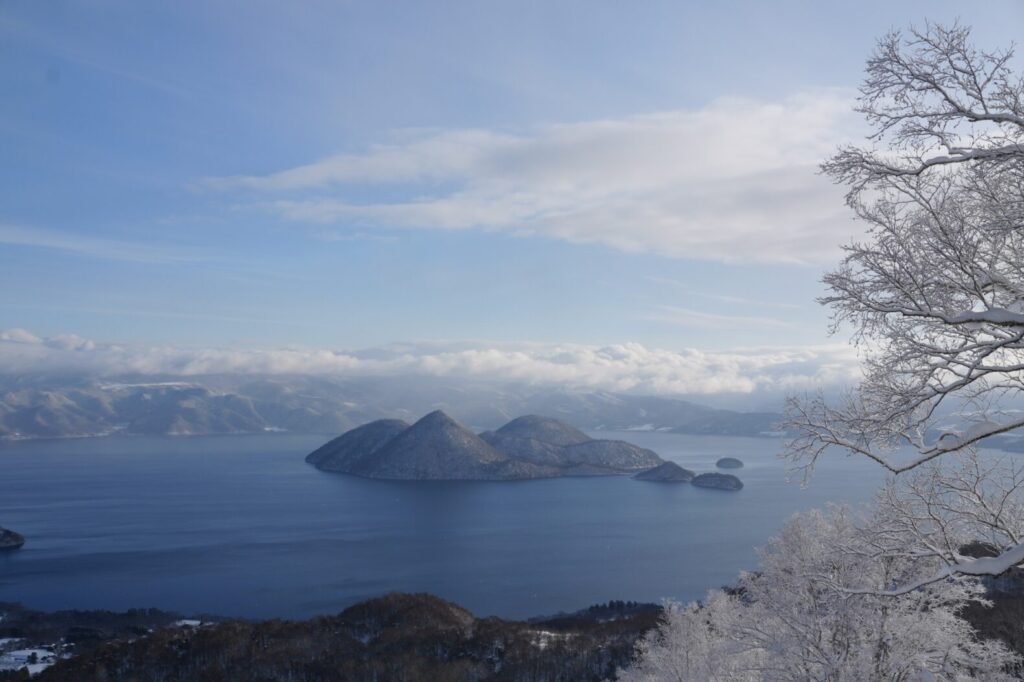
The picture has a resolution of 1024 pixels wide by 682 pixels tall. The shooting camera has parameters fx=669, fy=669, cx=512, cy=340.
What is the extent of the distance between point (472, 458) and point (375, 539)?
7803cm

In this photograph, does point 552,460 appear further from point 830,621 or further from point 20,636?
point 830,621

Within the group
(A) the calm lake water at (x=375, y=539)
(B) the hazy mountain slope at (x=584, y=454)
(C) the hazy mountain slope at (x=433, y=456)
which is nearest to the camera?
(A) the calm lake water at (x=375, y=539)

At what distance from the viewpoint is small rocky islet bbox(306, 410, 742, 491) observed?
568ft

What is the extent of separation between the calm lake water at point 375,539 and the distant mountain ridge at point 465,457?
1122 cm

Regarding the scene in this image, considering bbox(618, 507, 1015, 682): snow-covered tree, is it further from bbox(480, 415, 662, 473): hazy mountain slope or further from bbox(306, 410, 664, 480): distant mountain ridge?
bbox(480, 415, 662, 473): hazy mountain slope

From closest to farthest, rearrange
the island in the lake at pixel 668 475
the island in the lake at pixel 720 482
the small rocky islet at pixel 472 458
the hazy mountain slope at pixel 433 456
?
1. the island in the lake at pixel 720 482
2. the island in the lake at pixel 668 475
3. the small rocky islet at pixel 472 458
4. the hazy mountain slope at pixel 433 456

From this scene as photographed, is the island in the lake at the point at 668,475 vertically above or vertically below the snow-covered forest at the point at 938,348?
below

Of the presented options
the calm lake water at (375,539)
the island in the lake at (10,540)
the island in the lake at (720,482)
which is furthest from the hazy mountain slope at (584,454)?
the island in the lake at (10,540)

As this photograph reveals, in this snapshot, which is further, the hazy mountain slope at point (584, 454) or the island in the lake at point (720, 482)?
the hazy mountain slope at point (584, 454)

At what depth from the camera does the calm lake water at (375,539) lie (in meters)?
71.4

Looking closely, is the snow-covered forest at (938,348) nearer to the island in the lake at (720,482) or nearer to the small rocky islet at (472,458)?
the island in the lake at (720,482)

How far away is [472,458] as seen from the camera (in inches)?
6998

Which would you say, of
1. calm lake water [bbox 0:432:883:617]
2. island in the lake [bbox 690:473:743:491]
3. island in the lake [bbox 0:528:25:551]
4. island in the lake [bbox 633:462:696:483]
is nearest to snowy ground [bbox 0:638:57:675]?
calm lake water [bbox 0:432:883:617]

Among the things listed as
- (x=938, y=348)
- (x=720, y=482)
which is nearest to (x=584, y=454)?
(x=720, y=482)
